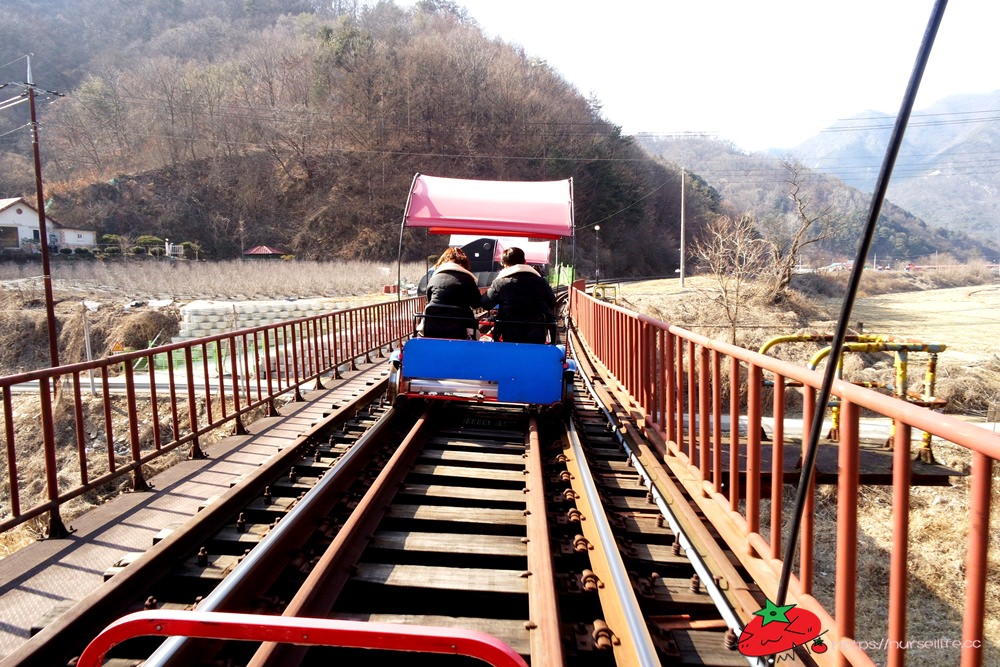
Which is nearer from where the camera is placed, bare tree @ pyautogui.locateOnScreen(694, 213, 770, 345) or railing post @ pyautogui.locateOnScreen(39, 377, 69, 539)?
railing post @ pyautogui.locateOnScreen(39, 377, 69, 539)

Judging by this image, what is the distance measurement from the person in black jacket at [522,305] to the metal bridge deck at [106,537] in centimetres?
261

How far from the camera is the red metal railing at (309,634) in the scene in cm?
143

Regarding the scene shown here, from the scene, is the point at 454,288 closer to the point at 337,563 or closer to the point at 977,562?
the point at 337,563

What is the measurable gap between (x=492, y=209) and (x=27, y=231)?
222 feet

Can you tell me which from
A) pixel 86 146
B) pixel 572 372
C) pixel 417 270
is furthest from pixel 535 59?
pixel 572 372

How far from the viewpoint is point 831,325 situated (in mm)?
22859

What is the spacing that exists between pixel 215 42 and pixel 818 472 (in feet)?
378

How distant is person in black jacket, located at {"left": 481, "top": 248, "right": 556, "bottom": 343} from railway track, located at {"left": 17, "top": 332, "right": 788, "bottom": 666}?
153 centimetres

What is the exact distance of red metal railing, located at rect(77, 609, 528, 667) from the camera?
4.68 ft

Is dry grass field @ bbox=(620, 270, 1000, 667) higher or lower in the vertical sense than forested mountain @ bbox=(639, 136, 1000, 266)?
lower

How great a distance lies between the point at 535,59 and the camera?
7981 centimetres

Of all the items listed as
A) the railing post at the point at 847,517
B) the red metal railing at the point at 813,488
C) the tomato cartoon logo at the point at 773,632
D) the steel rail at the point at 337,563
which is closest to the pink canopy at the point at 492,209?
the red metal railing at the point at 813,488

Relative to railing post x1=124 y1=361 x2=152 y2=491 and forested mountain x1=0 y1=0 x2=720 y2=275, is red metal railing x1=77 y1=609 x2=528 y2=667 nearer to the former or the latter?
railing post x1=124 y1=361 x2=152 y2=491

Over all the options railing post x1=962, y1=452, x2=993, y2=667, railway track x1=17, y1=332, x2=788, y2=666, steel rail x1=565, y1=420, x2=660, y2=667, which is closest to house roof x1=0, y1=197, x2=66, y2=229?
railway track x1=17, y1=332, x2=788, y2=666
